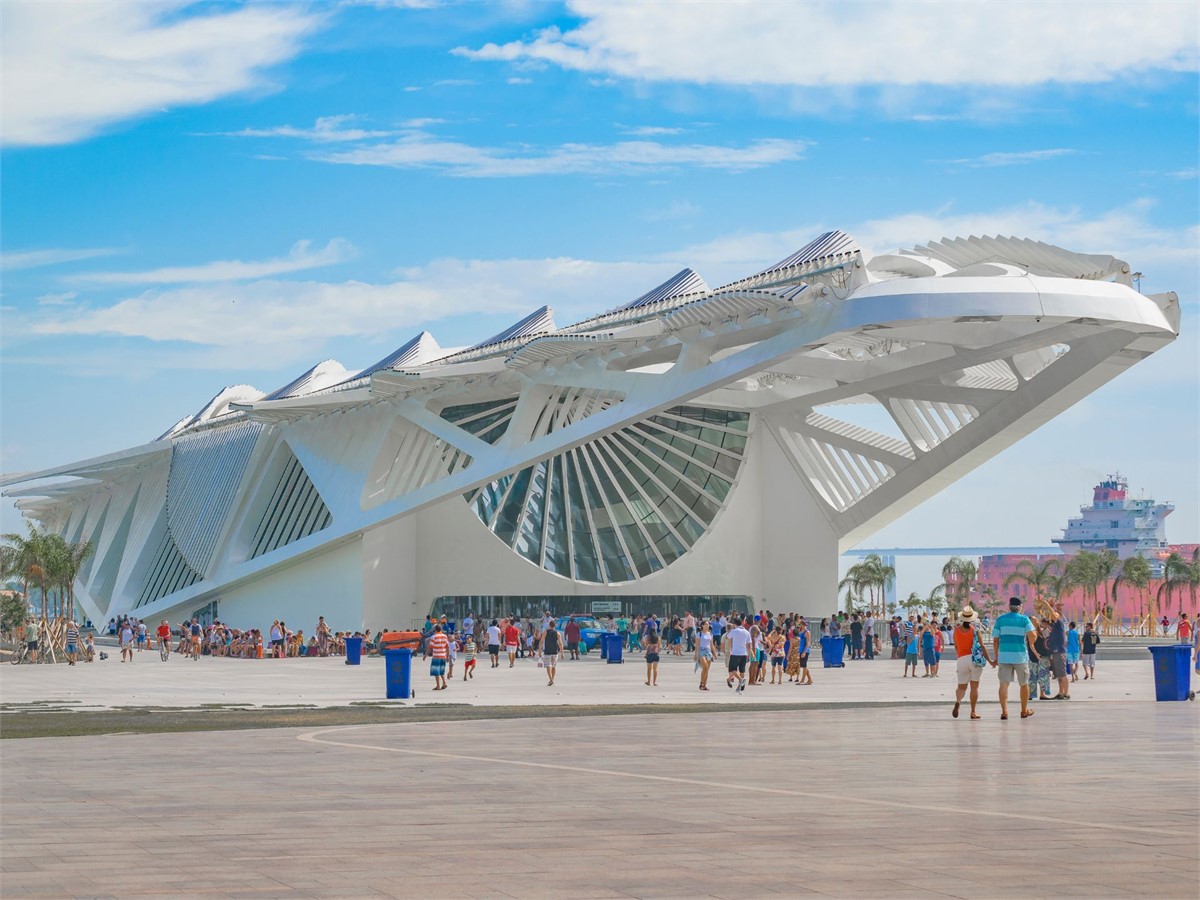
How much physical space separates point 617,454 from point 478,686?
80.0 feet

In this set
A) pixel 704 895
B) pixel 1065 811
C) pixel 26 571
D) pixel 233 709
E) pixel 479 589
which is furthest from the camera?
pixel 479 589

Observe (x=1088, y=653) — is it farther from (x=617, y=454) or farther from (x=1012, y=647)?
(x=617, y=454)

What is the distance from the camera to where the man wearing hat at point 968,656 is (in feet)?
48.6

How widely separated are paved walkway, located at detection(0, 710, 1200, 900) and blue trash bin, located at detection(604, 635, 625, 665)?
18.5 metres

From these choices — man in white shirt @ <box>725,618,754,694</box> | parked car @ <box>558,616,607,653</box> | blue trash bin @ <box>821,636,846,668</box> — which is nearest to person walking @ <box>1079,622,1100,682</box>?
blue trash bin @ <box>821,636,846,668</box>

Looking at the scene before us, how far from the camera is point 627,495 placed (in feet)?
152

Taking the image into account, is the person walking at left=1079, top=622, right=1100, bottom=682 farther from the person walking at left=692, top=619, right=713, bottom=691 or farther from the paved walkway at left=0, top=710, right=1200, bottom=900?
the paved walkway at left=0, top=710, right=1200, bottom=900

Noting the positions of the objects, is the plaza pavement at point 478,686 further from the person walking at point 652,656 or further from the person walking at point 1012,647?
the person walking at point 1012,647

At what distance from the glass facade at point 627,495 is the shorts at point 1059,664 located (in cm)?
2734

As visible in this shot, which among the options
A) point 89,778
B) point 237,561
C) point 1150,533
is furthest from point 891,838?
point 1150,533

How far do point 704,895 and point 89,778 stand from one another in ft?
17.8

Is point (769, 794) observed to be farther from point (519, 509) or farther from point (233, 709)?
point (519, 509)

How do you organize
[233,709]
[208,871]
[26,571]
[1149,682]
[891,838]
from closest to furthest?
[208,871] < [891,838] < [233,709] < [1149,682] < [26,571]

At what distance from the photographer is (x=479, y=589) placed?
145ft
